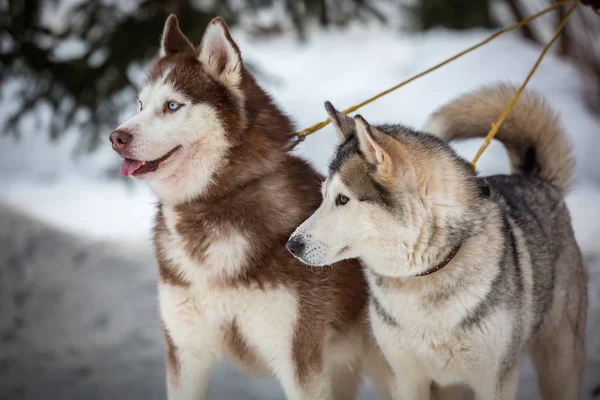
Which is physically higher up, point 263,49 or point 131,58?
point 131,58

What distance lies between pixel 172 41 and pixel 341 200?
1213 millimetres

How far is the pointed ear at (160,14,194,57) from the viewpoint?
9.62 feet

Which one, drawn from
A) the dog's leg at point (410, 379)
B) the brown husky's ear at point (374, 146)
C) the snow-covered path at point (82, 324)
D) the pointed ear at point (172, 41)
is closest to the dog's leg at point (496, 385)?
the dog's leg at point (410, 379)

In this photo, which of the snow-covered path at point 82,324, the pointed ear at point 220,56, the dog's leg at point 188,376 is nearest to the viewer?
the pointed ear at point 220,56

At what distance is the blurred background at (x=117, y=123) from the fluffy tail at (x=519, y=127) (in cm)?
89

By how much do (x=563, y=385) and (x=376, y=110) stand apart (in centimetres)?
521

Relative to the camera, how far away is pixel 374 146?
2258 millimetres

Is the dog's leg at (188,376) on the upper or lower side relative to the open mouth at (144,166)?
lower

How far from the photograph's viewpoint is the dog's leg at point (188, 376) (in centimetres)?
Answer: 283

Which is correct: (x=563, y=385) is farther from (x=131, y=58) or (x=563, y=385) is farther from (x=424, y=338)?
(x=131, y=58)

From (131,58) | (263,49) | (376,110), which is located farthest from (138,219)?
(263,49)

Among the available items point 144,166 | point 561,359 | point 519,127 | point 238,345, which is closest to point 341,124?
point 144,166

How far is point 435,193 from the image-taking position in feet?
7.78

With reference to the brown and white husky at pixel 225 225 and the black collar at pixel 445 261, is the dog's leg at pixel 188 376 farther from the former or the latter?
the black collar at pixel 445 261
